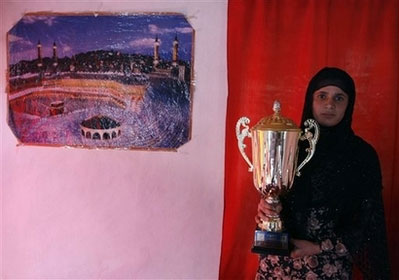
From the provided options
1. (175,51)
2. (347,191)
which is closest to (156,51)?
(175,51)

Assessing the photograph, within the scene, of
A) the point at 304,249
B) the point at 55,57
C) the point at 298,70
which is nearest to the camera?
the point at 304,249

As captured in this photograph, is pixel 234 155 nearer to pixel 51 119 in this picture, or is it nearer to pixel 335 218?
pixel 335 218

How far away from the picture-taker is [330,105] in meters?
1.08

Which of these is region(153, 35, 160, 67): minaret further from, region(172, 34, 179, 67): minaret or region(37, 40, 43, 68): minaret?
region(37, 40, 43, 68): minaret

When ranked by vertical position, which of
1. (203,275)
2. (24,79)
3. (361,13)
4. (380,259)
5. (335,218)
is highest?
(361,13)

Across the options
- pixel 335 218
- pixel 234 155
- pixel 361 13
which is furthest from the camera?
pixel 234 155

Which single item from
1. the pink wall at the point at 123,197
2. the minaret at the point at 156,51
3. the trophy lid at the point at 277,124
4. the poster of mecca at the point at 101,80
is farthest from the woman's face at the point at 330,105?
the minaret at the point at 156,51

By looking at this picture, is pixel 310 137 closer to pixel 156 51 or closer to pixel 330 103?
pixel 330 103

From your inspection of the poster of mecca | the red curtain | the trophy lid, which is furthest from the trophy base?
the poster of mecca

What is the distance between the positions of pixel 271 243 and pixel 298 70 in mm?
784

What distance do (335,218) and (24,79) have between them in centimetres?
158

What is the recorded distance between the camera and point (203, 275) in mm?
1663

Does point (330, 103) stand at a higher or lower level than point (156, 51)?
lower

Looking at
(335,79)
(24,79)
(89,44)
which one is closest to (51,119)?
(24,79)
